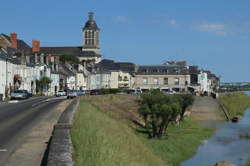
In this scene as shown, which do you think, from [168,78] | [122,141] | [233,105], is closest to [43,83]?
[233,105]

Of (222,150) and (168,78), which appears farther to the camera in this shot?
(168,78)

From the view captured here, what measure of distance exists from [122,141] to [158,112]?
2132 centimetres

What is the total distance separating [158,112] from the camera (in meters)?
43.1

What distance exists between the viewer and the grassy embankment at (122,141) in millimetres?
13750

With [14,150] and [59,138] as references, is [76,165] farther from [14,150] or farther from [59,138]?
[14,150]

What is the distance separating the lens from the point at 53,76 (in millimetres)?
103625

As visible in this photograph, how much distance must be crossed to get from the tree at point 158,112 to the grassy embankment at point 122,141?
1199mm

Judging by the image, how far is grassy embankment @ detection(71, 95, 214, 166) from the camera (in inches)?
541

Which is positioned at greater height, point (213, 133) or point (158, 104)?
point (158, 104)

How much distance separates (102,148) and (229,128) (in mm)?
50694

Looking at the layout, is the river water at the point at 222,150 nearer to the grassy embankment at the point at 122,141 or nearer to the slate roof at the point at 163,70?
the grassy embankment at the point at 122,141

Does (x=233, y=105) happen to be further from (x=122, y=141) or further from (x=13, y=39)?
(x=122, y=141)

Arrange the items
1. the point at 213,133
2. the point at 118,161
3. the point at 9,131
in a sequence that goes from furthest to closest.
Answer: the point at 213,133 → the point at 9,131 → the point at 118,161

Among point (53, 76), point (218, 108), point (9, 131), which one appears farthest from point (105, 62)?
point (9, 131)
